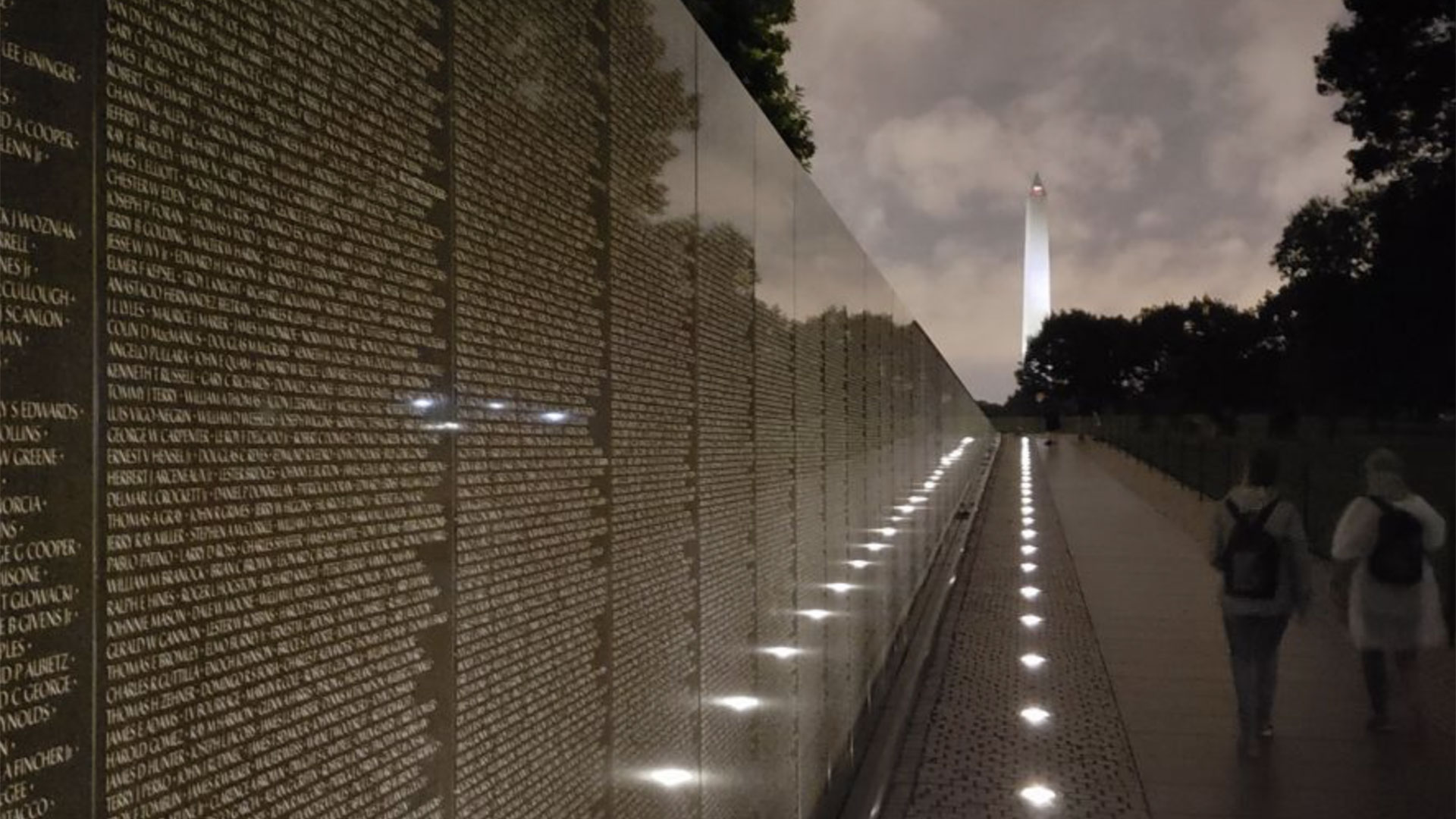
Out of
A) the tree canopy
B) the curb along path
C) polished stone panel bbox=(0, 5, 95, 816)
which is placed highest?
the tree canopy

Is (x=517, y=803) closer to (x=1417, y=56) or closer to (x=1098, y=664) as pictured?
(x=1417, y=56)

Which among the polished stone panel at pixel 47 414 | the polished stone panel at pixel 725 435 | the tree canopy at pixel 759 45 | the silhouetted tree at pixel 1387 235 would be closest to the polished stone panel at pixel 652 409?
the polished stone panel at pixel 725 435

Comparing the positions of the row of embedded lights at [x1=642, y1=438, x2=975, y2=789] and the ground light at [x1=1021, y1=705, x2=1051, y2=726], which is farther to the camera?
the ground light at [x1=1021, y1=705, x2=1051, y2=726]

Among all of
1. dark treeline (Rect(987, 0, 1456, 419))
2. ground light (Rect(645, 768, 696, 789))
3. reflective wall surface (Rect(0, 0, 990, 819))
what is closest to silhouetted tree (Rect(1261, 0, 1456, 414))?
dark treeline (Rect(987, 0, 1456, 419))

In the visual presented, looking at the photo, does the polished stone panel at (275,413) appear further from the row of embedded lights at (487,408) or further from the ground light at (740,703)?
the ground light at (740,703)

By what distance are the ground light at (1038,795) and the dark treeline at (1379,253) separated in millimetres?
2850

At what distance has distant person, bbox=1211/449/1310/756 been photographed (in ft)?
29.0

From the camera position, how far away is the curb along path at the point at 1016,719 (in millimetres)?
8359

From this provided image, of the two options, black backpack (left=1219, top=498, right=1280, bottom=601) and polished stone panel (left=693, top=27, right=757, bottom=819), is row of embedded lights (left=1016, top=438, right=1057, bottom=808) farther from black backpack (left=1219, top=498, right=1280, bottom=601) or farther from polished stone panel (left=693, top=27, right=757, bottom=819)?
polished stone panel (left=693, top=27, right=757, bottom=819)

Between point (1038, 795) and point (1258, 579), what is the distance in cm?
228

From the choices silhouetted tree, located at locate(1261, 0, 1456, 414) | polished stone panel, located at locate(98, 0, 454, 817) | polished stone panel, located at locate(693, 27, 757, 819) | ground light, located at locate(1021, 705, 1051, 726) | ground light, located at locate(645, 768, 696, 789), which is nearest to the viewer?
polished stone panel, located at locate(98, 0, 454, 817)

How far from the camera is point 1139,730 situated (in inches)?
402

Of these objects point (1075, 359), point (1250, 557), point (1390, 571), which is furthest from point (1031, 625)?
point (1075, 359)

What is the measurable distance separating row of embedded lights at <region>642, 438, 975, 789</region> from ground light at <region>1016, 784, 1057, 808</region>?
1.69m
